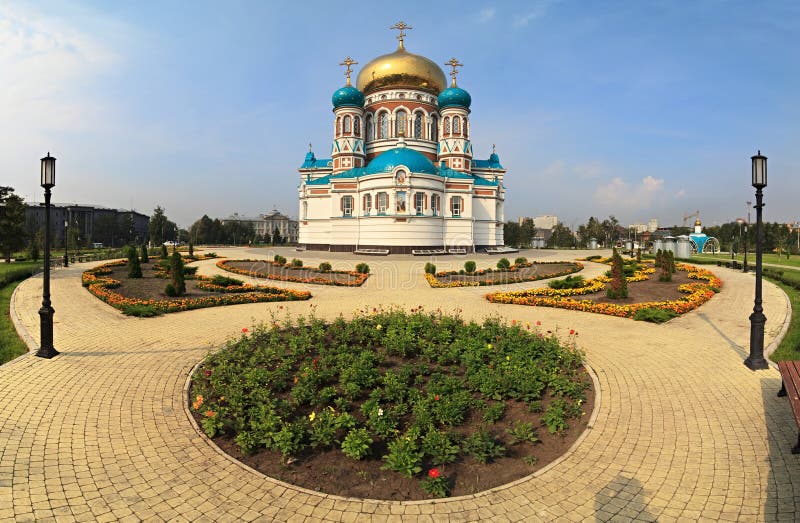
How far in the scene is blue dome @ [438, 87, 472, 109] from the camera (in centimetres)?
4659

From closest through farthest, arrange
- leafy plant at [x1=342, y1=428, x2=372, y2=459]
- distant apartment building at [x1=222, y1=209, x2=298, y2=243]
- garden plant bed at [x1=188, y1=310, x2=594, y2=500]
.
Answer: garden plant bed at [x1=188, y1=310, x2=594, y2=500]
leafy plant at [x1=342, y1=428, x2=372, y2=459]
distant apartment building at [x1=222, y1=209, x2=298, y2=243]

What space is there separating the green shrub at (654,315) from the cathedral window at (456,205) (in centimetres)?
3214

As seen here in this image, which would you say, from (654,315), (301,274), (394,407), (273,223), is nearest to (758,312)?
(654,315)

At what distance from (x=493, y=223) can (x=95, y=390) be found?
43647 millimetres

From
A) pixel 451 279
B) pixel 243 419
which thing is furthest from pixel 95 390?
pixel 451 279

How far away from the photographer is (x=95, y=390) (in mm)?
6504

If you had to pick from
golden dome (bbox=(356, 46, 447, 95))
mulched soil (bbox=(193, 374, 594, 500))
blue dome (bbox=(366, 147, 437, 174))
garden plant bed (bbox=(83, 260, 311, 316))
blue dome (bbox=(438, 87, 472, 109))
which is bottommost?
mulched soil (bbox=(193, 374, 594, 500))

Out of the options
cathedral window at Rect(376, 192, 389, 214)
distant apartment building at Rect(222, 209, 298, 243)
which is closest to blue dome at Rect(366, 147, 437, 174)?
cathedral window at Rect(376, 192, 389, 214)

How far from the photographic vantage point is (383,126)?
48656 millimetres

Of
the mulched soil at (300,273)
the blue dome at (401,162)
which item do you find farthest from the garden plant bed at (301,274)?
the blue dome at (401,162)

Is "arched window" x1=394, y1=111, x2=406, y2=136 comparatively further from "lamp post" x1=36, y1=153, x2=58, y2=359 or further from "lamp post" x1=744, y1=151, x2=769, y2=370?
"lamp post" x1=744, y1=151, x2=769, y2=370

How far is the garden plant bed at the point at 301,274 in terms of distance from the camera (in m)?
19.8

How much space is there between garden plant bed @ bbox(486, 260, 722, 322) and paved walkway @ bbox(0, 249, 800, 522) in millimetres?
3544

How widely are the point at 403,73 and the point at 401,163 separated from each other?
13.1 metres
